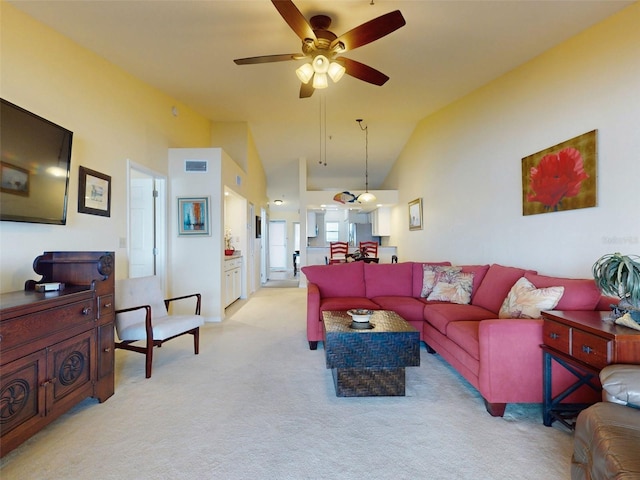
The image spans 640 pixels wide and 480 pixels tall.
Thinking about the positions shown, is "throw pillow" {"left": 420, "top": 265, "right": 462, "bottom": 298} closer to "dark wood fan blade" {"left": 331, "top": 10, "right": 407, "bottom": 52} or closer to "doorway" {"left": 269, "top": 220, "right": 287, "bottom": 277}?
"dark wood fan blade" {"left": 331, "top": 10, "right": 407, "bottom": 52}

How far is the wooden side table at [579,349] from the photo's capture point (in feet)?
4.95

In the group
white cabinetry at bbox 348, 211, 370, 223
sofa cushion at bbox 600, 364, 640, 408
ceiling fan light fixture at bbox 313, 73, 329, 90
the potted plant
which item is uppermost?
ceiling fan light fixture at bbox 313, 73, 329, 90

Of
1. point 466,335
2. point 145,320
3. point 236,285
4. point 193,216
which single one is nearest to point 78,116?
point 193,216

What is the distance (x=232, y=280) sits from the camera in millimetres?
5410

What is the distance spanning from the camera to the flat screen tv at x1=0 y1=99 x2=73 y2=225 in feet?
6.68

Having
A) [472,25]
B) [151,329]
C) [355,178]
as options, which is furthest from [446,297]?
[355,178]

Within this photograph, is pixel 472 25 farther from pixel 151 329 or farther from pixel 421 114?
pixel 151 329

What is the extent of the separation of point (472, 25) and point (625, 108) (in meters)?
1.38

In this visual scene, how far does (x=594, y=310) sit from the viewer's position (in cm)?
215

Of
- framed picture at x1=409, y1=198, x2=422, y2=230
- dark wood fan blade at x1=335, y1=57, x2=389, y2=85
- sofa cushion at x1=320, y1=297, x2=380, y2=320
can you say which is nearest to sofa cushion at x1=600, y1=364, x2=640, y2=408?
sofa cushion at x1=320, y1=297, x2=380, y2=320

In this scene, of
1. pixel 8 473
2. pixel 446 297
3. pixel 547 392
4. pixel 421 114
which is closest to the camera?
pixel 8 473

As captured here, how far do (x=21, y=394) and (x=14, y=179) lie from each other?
1395mm

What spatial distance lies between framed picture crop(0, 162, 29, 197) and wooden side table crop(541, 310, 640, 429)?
3582 millimetres

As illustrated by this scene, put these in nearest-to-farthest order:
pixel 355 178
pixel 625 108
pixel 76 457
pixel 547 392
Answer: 1. pixel 76 457
2. pixel 547 392
3. pixel 625 108
4. pixel 355 178
